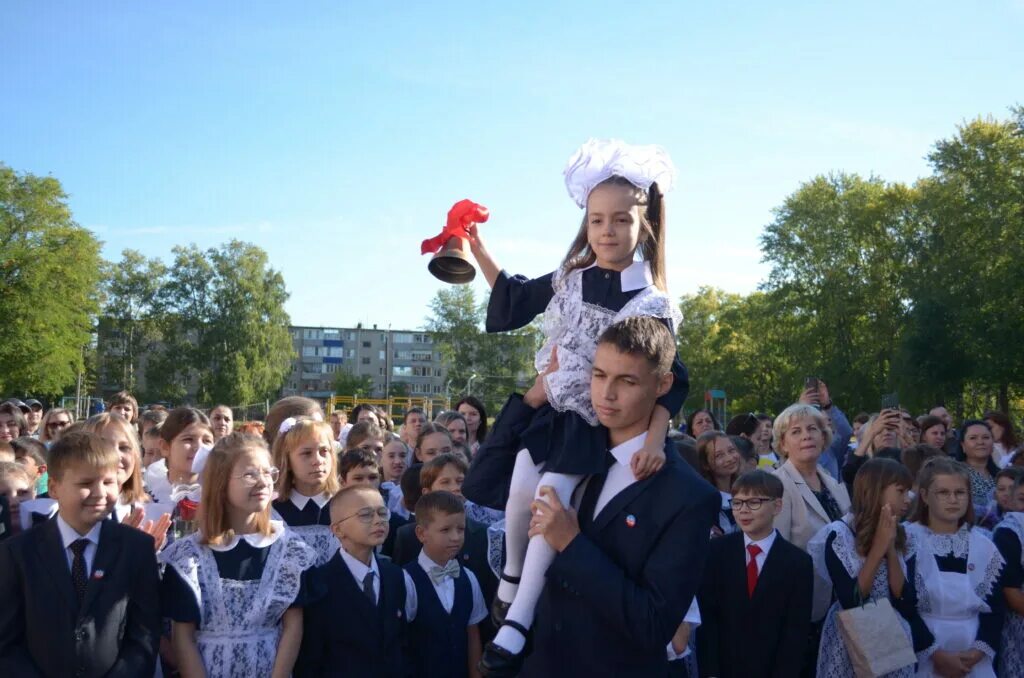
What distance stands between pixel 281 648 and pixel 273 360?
59.1m

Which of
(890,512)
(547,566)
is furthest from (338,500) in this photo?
(890,512)

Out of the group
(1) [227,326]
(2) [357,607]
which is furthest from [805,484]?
(1) [227,326]

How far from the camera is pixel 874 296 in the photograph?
4466 cm

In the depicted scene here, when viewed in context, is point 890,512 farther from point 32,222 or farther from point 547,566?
point 32,222

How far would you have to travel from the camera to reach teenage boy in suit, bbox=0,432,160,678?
3637 millimetres

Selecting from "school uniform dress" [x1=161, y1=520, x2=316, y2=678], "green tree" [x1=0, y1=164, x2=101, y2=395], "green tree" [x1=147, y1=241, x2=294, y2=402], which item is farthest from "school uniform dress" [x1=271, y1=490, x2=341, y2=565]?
"green tree" [x1=147, y1=241, x2=294, y2=402]

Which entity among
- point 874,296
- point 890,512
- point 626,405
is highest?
point 874,296

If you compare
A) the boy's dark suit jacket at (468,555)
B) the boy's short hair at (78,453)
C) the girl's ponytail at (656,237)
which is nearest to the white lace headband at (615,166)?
the girl's ponytail at (656,237)

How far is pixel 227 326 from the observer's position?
60.4m

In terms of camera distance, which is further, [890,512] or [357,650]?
[890,512]

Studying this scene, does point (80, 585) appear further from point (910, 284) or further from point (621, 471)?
point (910, 284)

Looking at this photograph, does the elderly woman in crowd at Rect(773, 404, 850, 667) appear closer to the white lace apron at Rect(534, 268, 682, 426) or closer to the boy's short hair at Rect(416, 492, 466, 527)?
the boy's short hair at Rect(416, 492, 466, 527)

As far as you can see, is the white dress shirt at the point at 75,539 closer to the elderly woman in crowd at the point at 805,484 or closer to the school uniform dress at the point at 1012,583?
the elderly woman in crowd at the point at 805,484

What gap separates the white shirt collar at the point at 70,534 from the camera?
12.4ft
